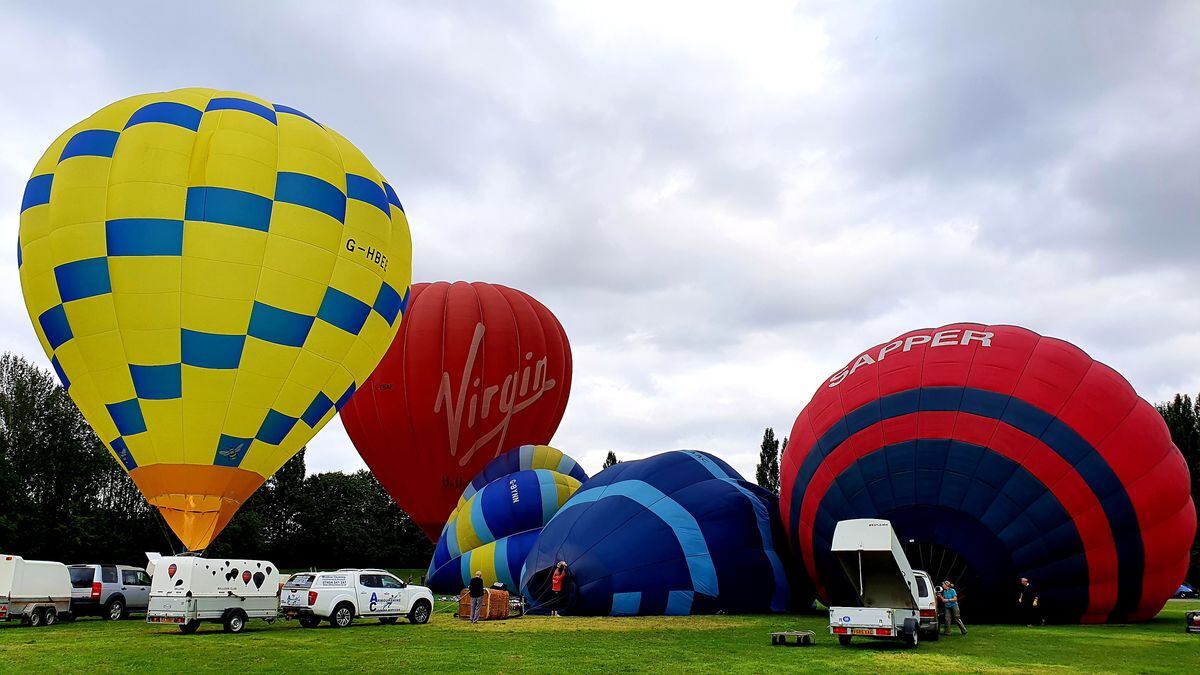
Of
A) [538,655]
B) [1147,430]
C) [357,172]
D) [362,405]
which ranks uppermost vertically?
[357,172]

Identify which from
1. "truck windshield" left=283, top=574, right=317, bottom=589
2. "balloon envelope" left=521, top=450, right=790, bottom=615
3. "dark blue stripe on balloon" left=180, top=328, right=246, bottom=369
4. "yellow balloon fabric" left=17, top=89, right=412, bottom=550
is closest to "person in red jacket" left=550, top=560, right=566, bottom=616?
"balloon envelope" left=521, top=450, right=790, bottom=615

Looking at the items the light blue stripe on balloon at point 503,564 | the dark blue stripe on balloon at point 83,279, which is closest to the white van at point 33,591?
the dark blue stripe on balloon at point 83,279

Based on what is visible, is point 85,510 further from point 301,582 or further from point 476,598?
point 476,598

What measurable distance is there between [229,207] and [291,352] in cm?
244

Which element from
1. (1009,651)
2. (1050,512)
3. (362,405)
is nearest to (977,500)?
(1050,512)

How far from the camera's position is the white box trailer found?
10562mm

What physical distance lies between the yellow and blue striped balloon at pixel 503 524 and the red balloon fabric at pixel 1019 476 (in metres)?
7.00

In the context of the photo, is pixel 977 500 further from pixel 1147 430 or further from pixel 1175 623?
pixel 1175 623

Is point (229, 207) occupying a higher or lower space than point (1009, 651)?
higher

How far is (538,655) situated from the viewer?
9.87 metres

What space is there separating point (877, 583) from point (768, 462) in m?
45.1

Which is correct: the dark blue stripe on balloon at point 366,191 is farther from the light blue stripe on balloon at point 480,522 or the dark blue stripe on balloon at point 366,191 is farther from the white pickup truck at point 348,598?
the light blue stripe on balloon at point 480,522

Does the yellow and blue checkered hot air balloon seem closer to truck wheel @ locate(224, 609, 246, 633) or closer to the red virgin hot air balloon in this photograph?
the red virgin hot air balloon

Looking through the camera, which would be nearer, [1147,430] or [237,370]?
[1147,430]
